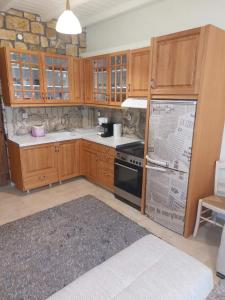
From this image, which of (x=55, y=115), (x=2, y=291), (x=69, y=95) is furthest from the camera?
(x=55, y=115)

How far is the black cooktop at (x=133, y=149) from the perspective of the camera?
9.37ft

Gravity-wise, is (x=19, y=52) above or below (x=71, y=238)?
above

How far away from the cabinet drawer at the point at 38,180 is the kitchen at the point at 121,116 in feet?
0.05

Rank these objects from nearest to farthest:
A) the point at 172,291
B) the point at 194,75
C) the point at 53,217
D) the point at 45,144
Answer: the point at 172,291 → the point at 194,75 → the point at 53,217 → the point at 45,144

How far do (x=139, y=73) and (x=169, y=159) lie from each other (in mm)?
1310

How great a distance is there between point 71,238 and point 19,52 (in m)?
2.70

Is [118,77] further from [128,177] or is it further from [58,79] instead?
[128,177]

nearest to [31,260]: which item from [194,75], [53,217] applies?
[53,217]

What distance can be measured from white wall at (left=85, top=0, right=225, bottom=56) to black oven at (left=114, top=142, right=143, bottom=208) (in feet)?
5.60

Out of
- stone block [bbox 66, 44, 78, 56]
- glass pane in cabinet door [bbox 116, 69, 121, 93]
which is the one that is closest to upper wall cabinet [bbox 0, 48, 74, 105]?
stone block [bbox 66, 44, 78, 56]

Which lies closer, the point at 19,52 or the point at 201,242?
the point at 201,242

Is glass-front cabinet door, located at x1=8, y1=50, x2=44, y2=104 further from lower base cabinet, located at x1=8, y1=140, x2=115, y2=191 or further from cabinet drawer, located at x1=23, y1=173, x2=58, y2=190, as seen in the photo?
cabinet drawer, located at x1=23, y1=173, x2=58, y2=190

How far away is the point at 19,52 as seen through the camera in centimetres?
311

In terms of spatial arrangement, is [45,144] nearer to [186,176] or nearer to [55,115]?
[55,115]
